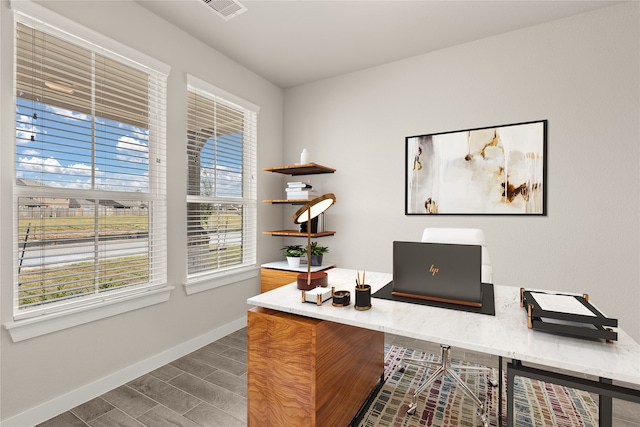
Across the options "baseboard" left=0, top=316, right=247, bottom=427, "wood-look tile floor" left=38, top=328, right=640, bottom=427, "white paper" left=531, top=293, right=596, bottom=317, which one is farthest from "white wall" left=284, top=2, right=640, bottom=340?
"baseboard" left=0, top=316, right=247, bottom=427

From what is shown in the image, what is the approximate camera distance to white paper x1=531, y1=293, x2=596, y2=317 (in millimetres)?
1154

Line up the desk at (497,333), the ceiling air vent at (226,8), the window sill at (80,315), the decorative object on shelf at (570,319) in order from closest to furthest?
the desk at (497,333), the decorative object on shelf at (570,319), the window sill at (80,315), the ceiling air vent at (226,8)

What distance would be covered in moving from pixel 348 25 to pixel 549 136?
1938 millimetres

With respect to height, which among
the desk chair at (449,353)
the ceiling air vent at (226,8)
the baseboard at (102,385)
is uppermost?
the ceiling air vent at (226,8)

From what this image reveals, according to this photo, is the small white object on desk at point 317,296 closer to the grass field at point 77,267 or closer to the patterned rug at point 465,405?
the patterned rug at point 465,405

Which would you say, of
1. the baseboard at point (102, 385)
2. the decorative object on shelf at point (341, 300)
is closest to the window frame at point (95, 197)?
the baseboard at point (102, 385)

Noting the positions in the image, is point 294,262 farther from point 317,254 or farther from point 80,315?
point 80,315

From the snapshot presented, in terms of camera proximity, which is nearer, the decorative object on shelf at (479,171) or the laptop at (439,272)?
the laptop at (439,272)

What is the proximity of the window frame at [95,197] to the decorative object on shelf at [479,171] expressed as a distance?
231 centimetres

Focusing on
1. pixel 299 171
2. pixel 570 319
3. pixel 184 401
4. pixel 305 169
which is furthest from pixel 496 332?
pixel 299 171

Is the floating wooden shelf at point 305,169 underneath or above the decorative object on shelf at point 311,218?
above

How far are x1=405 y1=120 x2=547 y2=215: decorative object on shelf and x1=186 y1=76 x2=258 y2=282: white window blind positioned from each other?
1.76 m

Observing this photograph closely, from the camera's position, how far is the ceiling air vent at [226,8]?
225 centimetres

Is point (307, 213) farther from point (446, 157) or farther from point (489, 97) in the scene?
point (489, 97)
